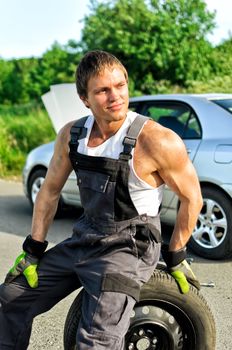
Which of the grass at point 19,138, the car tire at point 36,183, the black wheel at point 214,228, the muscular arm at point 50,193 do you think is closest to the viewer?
the muscular arm at point 50,193

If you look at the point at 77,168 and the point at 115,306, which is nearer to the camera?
the point at 115,306

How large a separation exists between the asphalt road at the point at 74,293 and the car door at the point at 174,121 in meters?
0.57

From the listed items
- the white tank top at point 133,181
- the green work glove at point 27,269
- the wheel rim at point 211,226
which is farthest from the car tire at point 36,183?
the white tank top at point 133,181

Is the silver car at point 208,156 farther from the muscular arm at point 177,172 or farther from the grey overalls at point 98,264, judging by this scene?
the grey overalls at point 98,264

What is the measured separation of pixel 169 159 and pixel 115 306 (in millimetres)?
710

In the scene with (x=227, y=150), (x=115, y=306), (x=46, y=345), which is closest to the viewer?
(x=115, y=306)

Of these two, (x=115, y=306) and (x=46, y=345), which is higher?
(x=115, y=306)

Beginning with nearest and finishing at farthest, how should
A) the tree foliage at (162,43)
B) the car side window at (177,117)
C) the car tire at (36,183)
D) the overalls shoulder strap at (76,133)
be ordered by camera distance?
the overalls shoulder strap at (76,133) < the car side window at (177,117) < the car tire at (36,183) < the tree foliage at (162,43)

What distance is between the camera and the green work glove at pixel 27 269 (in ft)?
8.94

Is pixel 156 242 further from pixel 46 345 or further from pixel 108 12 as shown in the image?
pixel 108 12

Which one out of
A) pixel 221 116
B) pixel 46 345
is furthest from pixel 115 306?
pixel 221 116

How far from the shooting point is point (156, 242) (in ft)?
8.77

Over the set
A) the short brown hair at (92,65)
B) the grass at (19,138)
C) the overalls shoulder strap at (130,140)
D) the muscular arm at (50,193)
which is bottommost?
the grass at (19,138)

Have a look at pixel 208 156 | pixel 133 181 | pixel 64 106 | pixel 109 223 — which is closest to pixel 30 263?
pixel 109 223
